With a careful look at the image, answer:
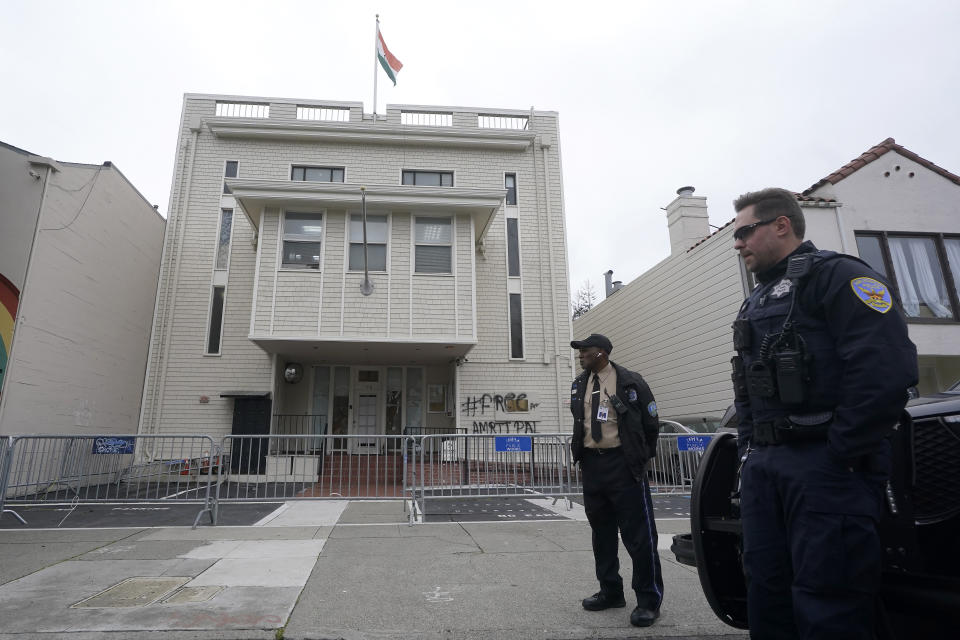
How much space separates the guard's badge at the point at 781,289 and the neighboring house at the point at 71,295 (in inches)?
519

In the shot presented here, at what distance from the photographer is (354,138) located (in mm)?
16469

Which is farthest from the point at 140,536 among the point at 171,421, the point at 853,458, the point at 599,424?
the point at 171,421

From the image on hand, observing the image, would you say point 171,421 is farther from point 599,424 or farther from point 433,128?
point 599,424

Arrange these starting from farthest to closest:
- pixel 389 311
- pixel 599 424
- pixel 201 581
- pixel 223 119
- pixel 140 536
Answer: pixel 223 119 → pixel 389 311 → pixel 140 536 → pixel 201 581 → pixel 599 424

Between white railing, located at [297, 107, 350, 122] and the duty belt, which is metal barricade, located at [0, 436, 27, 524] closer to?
the duty belt

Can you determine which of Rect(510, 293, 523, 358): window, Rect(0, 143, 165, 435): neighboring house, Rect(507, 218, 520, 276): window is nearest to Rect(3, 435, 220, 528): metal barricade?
Rect(0, 143, 165, 435): neighboring house

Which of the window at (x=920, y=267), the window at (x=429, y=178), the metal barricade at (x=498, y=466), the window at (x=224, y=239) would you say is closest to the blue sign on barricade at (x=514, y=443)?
the metal barricade at (x=498, y=466)

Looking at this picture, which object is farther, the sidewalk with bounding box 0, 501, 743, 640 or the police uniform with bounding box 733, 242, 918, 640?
the sidewalk with bounding box 0, 501, 743, 640

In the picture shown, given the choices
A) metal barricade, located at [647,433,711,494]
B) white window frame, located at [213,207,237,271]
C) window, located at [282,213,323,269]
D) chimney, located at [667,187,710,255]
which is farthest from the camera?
chimney, located at [667,187,710,255]

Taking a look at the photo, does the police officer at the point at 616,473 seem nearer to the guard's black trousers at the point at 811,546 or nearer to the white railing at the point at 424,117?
the guard's black trousers at the point at 811,546

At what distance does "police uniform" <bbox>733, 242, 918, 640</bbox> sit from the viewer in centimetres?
191

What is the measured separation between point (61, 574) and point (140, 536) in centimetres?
191

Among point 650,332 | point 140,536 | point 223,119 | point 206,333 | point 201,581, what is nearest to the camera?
point 201,581

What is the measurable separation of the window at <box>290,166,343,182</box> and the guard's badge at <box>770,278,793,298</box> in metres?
15.4
